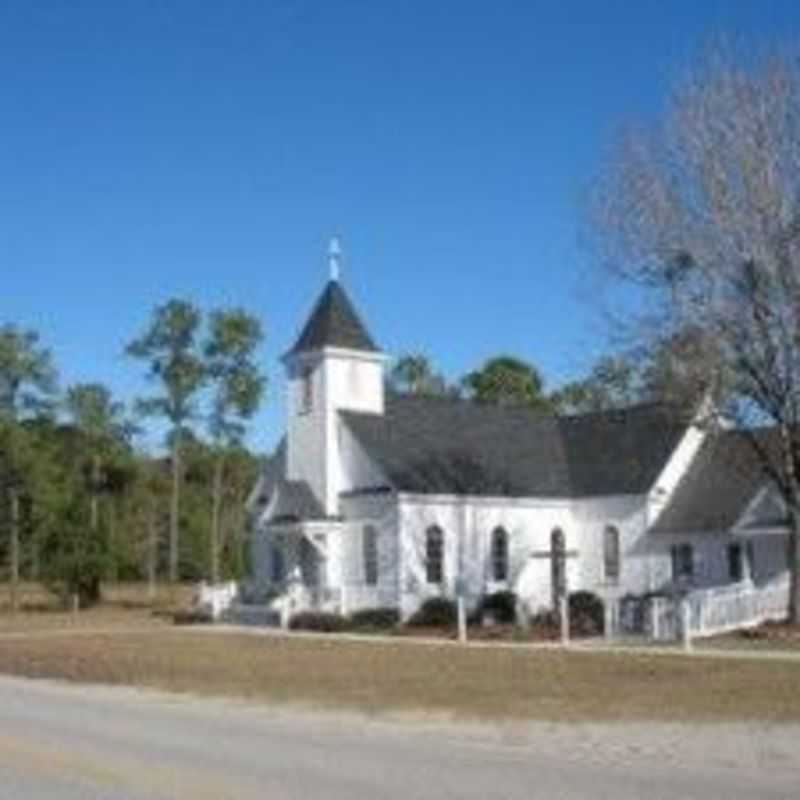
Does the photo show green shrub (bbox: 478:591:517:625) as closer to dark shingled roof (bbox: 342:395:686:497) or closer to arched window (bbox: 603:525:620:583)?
dark shingled roof (bbox: 342:395:686:497)

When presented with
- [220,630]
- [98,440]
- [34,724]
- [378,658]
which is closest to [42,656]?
[378,658]

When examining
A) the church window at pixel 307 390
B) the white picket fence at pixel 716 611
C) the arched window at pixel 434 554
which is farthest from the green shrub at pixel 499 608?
the white picket fence at pixel 716 611

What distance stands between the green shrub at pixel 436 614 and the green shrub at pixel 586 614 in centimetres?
328

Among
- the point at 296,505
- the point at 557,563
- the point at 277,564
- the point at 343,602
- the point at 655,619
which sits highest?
the point at 296,505

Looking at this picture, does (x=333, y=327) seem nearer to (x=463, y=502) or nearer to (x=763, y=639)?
(x=463, y=502)

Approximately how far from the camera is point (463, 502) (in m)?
53.1

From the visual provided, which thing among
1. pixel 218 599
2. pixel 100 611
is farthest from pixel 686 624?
pixel 100 611

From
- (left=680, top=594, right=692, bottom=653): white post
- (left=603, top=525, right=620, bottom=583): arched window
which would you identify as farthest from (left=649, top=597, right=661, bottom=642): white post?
(left=603, top=525, right=620, bottom=583): arched window

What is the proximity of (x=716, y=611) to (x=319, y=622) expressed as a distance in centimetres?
1226

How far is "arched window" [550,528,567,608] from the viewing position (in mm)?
50375

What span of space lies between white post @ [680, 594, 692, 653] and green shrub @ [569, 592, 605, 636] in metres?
4.28

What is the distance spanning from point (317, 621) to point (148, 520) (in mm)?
50686

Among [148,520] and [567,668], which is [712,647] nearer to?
[567,668]

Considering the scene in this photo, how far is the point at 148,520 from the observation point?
98.8 metres
